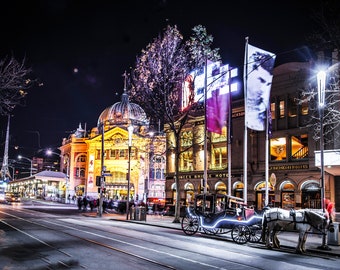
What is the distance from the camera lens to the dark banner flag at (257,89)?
85.8 ft

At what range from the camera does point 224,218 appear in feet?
64.9

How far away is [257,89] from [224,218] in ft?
33.1

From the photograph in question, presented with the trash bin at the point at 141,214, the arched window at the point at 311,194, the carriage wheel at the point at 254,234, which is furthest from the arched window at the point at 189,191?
the carriage wheel at the point at 254,234

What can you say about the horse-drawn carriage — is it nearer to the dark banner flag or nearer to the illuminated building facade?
the dark banner flag

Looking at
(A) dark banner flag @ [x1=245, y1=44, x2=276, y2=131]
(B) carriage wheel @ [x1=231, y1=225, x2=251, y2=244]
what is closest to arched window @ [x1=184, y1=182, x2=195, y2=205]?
(A) dark banner flag @ [x1=245, y1=44, x2=276, y2=131]

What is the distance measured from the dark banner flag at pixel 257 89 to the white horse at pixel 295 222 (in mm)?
10300

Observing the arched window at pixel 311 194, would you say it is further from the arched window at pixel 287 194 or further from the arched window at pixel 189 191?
the arched window at pixel 189 191

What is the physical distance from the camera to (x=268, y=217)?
16.8m

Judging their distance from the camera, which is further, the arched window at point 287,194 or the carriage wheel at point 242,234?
the arched window at point 287,194

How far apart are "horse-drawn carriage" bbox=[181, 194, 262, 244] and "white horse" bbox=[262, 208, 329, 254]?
170 centimetres

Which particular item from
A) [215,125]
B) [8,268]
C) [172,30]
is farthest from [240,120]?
[8,268]

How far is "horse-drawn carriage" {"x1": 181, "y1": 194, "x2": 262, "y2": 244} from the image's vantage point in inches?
739

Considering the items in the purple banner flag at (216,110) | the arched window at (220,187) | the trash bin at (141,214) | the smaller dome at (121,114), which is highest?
the smaller dome at (121,114)

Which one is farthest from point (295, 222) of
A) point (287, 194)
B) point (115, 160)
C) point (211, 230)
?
point (115, 160)
